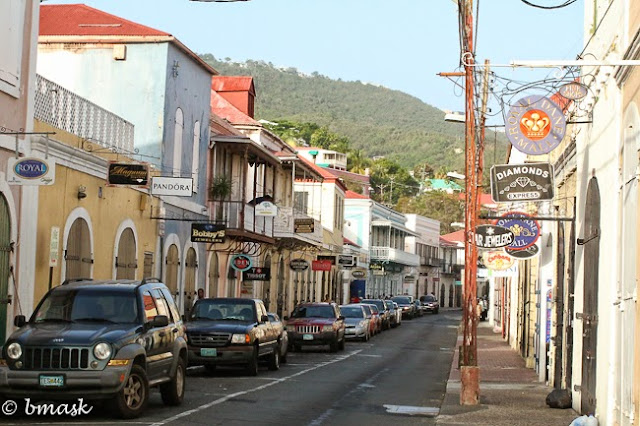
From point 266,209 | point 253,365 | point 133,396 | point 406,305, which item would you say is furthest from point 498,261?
point 406,305

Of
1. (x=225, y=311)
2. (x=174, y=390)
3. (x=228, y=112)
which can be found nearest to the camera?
(x=174, y=390)

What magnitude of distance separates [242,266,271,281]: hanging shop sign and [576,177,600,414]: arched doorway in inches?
983

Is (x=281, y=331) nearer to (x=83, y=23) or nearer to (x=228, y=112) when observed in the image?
(x=83, y=23)

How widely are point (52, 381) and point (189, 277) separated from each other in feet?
73.5

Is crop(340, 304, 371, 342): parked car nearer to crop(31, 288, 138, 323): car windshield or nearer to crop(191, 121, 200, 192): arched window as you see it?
crop(191, 121, 200, 192): arched window

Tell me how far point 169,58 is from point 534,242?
13.9 metres

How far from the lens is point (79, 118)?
26.9m

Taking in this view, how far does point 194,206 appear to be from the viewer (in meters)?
37.8

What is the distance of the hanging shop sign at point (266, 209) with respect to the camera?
41.2 meters

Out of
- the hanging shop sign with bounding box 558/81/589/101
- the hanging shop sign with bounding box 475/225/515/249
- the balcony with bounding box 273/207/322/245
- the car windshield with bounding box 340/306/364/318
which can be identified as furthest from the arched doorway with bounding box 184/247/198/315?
the hanging shop sign with bounding box 558/81/589/101

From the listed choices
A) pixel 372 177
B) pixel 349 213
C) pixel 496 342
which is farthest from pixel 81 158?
pixel 372 177

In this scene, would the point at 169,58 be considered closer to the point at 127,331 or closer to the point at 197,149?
the point at 197,149

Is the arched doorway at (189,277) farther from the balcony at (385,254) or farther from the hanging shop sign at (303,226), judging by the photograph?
the balcony at (385,254)

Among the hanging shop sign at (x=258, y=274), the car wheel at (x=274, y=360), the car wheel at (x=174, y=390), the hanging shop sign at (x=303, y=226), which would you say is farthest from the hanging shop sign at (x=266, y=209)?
the car wheel at (x=174, y=390)
